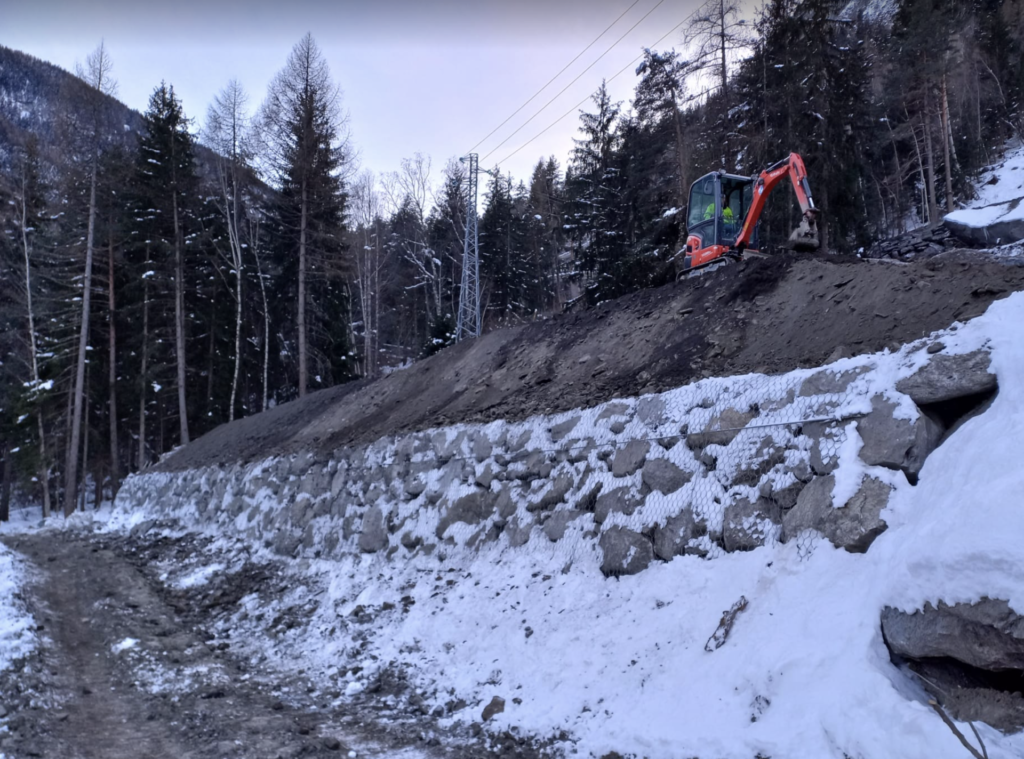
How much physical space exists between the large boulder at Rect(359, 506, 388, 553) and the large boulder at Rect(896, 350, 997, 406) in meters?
6.24

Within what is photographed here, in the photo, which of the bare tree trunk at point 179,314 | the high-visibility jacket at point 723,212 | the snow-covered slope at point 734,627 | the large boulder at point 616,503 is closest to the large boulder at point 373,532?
the snow-covered slope at point 734,627

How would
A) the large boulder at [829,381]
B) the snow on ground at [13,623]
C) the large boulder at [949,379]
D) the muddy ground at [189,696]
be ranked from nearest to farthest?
the large boulder at [949,379], the muddy ground at [189,696], the large boulder at [829,381], the snow on ground at [13,623]

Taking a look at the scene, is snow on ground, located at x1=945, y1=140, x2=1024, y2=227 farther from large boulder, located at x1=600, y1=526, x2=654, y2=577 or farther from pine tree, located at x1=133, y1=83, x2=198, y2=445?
pine tree, located at x1=133, y1=83, x2=198, y2=445

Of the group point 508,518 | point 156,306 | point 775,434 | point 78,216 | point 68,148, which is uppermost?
point 68,148

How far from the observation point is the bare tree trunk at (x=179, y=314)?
22.6m

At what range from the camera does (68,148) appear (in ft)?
72.9

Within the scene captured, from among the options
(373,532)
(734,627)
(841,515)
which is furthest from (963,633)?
(373,532)

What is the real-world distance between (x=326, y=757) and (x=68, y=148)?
2364cm

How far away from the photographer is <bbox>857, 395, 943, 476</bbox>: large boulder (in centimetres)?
472

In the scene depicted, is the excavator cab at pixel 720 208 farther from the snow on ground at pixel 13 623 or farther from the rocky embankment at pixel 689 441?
the snow on ground at pixel 13 623

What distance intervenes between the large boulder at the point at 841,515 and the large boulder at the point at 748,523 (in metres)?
0.13

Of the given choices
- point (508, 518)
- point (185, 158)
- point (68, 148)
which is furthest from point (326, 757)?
point (185, 158)

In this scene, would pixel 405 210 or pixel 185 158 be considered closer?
pixel 185 158

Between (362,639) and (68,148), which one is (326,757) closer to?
(362,639)
